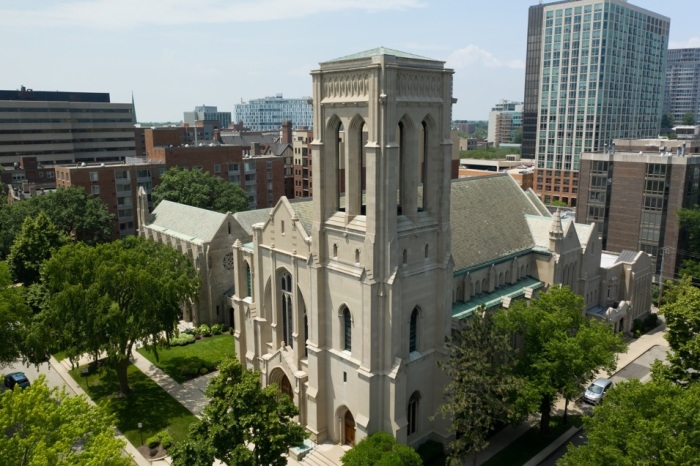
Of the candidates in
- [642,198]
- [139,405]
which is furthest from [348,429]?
[642,198]

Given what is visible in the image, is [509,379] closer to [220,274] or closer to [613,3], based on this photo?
[220,274]

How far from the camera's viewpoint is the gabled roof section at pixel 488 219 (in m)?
46.6

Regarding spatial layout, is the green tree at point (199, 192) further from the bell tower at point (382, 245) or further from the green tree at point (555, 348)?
the green tree at point (555, 348)

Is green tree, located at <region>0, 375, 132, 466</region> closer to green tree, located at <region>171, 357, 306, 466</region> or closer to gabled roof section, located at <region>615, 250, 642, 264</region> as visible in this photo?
green tree, located at <region>171, 357, 306, 466</region>

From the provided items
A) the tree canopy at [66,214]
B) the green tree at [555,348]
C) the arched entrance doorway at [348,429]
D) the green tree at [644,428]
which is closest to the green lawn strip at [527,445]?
the green tree at [555,348]

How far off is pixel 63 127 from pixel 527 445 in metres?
151

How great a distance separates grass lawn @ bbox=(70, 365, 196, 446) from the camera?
43.0m

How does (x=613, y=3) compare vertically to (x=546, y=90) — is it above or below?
above

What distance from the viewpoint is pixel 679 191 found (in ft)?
238

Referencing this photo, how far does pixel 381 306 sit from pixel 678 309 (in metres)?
23.1

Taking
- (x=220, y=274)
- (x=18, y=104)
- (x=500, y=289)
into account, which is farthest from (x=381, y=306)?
(x=18, y=104)

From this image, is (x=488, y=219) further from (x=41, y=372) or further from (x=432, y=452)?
(x=41, y=372)

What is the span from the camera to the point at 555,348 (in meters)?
37.5

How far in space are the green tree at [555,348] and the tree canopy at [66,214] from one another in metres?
67.4
